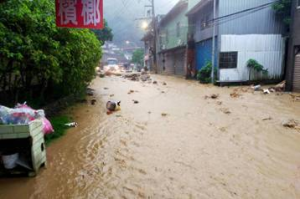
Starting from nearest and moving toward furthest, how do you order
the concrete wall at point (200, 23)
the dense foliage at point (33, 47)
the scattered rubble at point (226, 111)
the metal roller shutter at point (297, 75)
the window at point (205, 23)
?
1. the dense foliage at point (33, 47)
2. the scattered rubble at point (226, 111)
3. the metal roller shutter at point (297, 75)
4. the concrete wall at point (200, 23)
5. the window at point (205, 23)

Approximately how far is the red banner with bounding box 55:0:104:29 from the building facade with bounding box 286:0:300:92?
1047 cm

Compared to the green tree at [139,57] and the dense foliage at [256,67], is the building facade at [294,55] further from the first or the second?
the green tree at [139,57]

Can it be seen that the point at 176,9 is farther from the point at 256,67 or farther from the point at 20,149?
the point at 20,149

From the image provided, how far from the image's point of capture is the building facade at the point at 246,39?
15211 millimetres

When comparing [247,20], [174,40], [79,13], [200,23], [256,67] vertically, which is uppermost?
[200,23]

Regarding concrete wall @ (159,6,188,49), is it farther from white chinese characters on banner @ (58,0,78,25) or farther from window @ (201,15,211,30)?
white chinese characters on banner @ (58,0,78,25)

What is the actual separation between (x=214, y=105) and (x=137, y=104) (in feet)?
9.61

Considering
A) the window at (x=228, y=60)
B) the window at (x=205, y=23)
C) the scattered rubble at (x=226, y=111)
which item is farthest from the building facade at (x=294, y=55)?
the window at (x=205, y=23)

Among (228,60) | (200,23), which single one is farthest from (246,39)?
(200,23)

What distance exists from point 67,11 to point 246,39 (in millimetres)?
13043

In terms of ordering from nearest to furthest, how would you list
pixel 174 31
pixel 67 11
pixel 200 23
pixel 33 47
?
pixel 67 11 → pixel 33 47 → pixel 200 23 → pixel 174 31

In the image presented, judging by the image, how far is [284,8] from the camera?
1502cm

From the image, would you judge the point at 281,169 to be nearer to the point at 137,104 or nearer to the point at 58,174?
the point at 58,174

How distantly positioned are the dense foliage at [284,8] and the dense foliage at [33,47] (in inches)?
499
